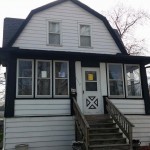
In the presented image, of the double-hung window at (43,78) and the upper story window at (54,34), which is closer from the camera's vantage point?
the double-hung window at (43,78)

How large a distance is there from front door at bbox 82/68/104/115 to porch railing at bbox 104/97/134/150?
456 millimetres

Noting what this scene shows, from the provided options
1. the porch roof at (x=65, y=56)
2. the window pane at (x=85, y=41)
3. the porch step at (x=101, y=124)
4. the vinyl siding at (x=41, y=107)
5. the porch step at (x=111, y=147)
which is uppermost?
the window pane at (x=85, y=41)

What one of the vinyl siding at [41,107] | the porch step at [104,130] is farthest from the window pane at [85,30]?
the porch step at [104,130]

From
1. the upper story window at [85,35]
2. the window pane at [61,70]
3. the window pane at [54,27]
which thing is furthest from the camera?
the upper story window at [85,35]

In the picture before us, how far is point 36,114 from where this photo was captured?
1118 cm

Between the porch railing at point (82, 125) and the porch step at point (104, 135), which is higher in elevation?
the porch railing at point (82, 125)

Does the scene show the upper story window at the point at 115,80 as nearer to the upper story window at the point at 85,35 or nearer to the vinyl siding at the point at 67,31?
the vinyl siding at the point at 67,31

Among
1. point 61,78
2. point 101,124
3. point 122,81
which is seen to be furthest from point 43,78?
point 122,81

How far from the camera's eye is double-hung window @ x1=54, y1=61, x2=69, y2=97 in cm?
1190

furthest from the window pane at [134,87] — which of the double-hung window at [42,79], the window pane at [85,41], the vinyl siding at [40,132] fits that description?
the vinyl siding at [40,132]

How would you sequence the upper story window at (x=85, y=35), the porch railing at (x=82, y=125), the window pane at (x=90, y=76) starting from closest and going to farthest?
the porch railing at (x=82, y=125), the window pane at (x=90, y=76), the upper story window at (x=85, y=35)

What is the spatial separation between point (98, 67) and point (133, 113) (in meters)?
2.95

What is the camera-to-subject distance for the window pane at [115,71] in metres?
12.9

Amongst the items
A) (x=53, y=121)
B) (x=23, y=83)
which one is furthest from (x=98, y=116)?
(x=23, y=83)
